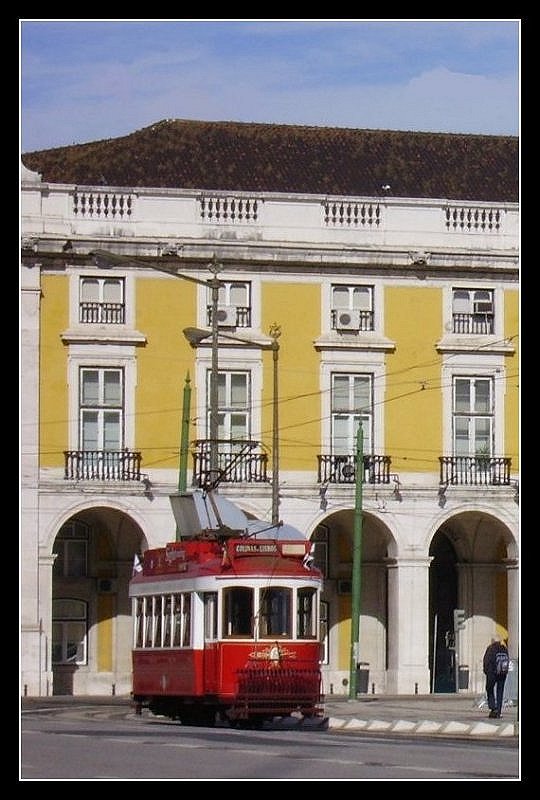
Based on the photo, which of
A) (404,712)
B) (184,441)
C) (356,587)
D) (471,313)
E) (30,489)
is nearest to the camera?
(404,712)

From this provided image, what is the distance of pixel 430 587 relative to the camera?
2087 inches

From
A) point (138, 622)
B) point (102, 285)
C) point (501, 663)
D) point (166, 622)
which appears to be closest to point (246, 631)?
point (166, 622)

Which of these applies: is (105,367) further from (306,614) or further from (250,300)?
(306,614)

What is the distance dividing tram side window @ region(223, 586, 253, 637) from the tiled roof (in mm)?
22081

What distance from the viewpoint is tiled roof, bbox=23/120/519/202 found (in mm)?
53812

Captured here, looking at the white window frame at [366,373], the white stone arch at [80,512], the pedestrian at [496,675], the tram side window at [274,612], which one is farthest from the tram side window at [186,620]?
the white window frame at [366,373]

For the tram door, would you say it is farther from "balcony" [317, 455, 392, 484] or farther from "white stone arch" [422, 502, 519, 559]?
"white stone arch" [422, 502, 519, 559]

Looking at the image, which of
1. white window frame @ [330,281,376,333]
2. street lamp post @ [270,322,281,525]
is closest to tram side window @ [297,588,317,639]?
street lamp post @ [270,322,281,525]

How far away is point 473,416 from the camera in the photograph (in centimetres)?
5200

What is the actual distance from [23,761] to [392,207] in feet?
102

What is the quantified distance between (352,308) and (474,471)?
423cm
